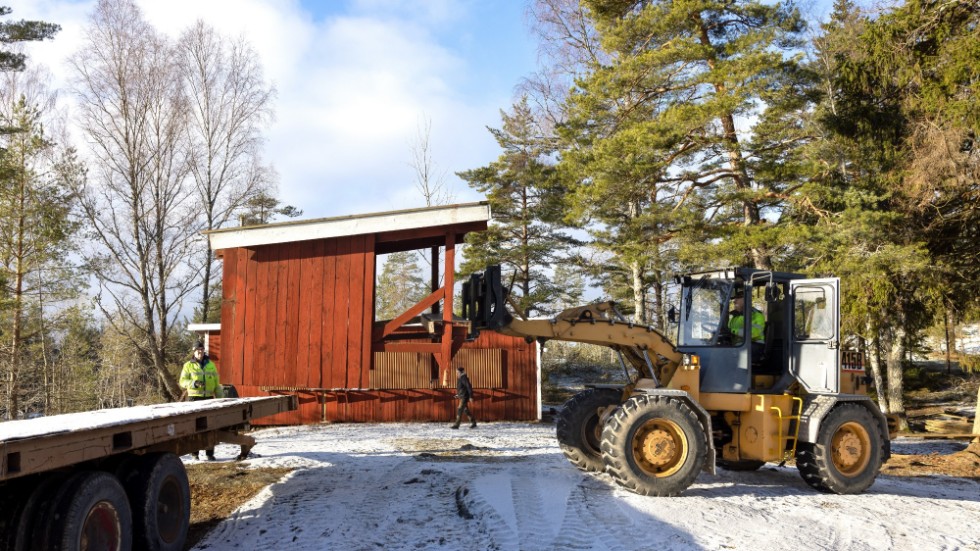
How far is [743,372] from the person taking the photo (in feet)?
30.2

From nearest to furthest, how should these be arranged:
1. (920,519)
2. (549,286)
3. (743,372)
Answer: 1. (920,519)
2. (743,372)
3. (549,286)

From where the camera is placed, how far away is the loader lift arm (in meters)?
8.30

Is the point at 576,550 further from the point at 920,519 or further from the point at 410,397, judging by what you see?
the point at 410,397

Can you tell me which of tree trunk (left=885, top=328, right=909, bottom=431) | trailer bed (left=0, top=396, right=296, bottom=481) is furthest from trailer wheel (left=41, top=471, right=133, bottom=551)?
tree trunk (left=885, top=328, right=909, bottom=431)

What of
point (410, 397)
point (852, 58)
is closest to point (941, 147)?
point (852, 58)

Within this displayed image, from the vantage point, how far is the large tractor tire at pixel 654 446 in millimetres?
8297

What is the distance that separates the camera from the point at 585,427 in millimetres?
9938

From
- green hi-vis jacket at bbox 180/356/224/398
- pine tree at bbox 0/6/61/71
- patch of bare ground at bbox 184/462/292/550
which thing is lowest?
patch of bare ground at bbox 184/462/292/550

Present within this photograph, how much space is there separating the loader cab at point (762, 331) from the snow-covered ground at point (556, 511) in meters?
1.49

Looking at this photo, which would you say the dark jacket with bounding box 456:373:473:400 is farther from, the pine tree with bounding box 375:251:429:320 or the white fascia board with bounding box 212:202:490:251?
the pine tree with bounding box 375:251:429:320

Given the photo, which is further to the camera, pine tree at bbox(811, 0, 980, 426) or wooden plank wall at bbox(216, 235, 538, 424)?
wooden plank wall at bbox(216, 235, 538, 424)

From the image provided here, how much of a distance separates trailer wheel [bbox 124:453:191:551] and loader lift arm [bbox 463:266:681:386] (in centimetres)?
348

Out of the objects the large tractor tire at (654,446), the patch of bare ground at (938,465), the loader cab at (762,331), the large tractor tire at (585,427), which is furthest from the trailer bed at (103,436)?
the patch of bare ground at (938,465)

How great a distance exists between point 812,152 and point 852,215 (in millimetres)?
2003
